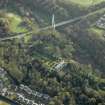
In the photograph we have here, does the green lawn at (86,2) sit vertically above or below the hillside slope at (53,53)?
above

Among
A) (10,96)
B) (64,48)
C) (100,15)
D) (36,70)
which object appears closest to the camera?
(10,96)

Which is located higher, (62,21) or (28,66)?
(62,21)

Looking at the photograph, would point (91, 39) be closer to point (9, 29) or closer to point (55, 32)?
point (55, 32)

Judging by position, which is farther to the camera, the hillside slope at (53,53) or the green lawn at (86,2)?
the green lawn at (86,2)

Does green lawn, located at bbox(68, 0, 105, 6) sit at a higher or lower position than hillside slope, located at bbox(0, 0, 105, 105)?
higher

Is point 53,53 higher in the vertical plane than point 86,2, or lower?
lower

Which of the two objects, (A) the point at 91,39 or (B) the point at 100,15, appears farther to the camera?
(B) the point at 100,15

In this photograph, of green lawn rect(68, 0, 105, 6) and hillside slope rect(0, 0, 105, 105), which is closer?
hillside slope rect(0, 0, 105, 105)

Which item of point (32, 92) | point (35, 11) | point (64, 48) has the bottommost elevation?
point (32, 92)

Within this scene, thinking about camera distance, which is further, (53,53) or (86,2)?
(86,2)

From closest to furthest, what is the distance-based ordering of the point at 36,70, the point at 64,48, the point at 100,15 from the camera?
the point at 36,70 → the point at 64,48 → the point at 100,15

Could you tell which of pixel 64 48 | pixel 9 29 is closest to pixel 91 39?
pixel 64 48
